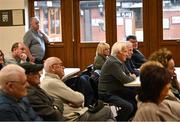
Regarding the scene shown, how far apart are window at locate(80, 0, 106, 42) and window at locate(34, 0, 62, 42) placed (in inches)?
20.8

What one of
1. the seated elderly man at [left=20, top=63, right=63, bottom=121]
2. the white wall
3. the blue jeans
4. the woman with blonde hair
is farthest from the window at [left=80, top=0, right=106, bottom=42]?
the seated elderly man at [left=20, top=63, right=63, bottom=121]

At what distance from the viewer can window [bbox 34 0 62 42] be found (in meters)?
8.30

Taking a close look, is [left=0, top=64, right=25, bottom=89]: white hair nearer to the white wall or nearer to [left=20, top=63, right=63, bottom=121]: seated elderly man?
[left=20, top=63, right=63, bottom=121]: seated elderly man

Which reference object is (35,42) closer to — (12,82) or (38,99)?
(38,99)

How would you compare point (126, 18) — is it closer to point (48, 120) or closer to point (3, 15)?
point (3, 15)

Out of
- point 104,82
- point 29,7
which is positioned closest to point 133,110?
point 104,82

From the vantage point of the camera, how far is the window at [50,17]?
8.30 metres

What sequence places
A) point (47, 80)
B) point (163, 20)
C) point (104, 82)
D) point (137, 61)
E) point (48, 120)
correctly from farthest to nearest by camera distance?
point (163, 20) → point (137, 61) → point (104, 82) → point (47, 80) → point (48, 120)

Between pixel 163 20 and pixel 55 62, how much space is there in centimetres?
466

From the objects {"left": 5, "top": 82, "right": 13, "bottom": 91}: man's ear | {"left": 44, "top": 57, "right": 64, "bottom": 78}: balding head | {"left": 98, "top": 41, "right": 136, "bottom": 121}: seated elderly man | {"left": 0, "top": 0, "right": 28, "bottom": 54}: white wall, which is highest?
{"left": 0, "top": 0, "right": 28, "bottom": 54}: white wall

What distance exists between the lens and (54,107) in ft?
11.0

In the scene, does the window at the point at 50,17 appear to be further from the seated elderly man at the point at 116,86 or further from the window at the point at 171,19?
the seated elderly man at the point at 116,86

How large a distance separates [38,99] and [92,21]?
17.3ft

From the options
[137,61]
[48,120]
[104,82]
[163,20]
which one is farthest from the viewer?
[163,20]
